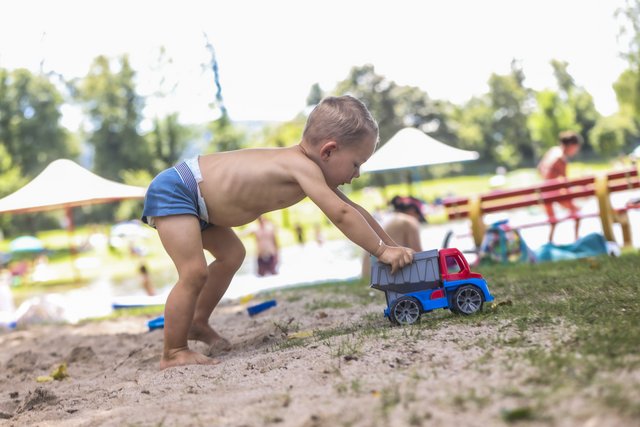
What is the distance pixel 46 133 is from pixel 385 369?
177ft

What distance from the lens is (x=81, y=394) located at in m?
3.33

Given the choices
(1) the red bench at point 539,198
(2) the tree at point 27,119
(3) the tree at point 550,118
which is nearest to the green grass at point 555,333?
(1) the red bench at point 539,198

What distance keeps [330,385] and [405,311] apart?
1.05 m

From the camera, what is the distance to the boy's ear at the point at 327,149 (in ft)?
11.1

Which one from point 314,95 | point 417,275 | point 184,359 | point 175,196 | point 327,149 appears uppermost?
point 314,95

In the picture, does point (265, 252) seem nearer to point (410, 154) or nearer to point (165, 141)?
point (410, 154)

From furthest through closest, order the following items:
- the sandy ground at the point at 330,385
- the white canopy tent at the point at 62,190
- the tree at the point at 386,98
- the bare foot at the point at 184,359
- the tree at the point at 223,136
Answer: the tree at the point at 386,98
the tree at the point at 223,136
the white canopy tent at the point at 62,190
the bare foot at the point at 184,359
the sandy ground at the point at 330,385

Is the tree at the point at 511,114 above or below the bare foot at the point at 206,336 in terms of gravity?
above

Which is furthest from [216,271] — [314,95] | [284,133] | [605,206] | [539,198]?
[314,95]

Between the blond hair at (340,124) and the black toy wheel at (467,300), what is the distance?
85 cm

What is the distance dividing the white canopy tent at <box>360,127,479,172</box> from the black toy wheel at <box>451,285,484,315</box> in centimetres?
870

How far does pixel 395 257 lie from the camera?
3230 mm

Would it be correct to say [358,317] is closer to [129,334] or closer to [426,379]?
[426,379]

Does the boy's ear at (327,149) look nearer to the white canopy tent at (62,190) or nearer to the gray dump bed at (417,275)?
the gray dump bed at (417,275)
